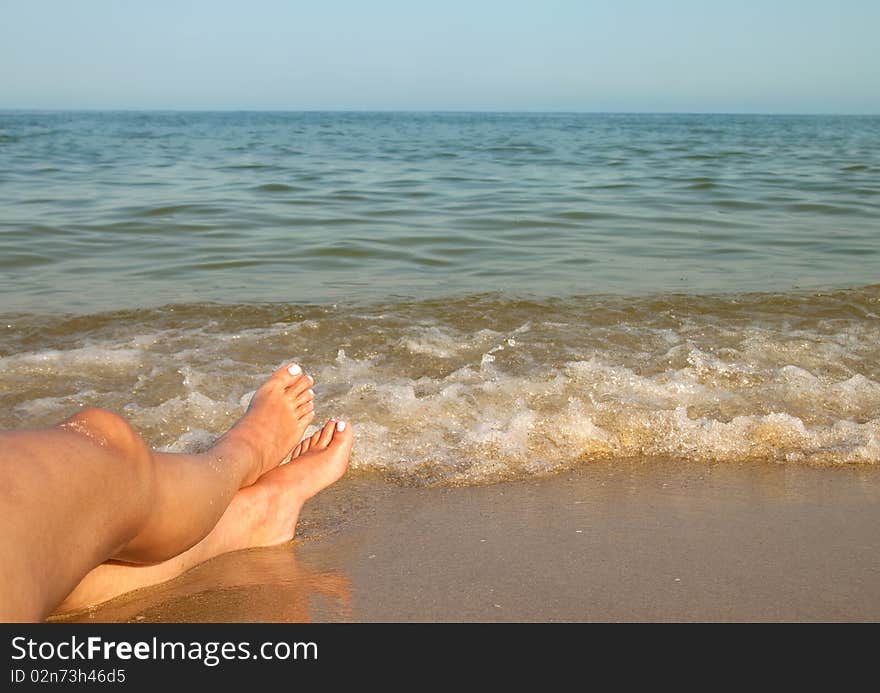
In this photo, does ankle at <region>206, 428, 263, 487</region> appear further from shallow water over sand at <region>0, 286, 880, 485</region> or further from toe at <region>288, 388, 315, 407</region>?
shallow water over sand at <region>0, 286, 880, 485</region>

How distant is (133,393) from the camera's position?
3537 millimetres

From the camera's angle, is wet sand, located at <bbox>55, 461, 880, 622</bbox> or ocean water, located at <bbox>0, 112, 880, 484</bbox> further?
ocean water, located at <bbox>0, 112, 880, 484</bbox>

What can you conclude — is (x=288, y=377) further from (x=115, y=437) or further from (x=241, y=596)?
(x=115, y=437)

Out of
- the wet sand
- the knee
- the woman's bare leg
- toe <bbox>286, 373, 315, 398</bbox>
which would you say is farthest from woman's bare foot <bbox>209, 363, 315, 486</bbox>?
the knee

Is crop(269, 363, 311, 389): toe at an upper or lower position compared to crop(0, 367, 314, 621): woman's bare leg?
lower

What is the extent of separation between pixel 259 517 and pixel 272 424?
39 cm

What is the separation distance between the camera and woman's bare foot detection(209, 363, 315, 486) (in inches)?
97.0

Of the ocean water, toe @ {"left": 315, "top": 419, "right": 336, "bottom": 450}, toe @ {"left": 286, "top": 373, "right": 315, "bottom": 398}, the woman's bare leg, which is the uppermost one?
the woman's bare leg

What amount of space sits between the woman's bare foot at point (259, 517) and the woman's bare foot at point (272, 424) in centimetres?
4
